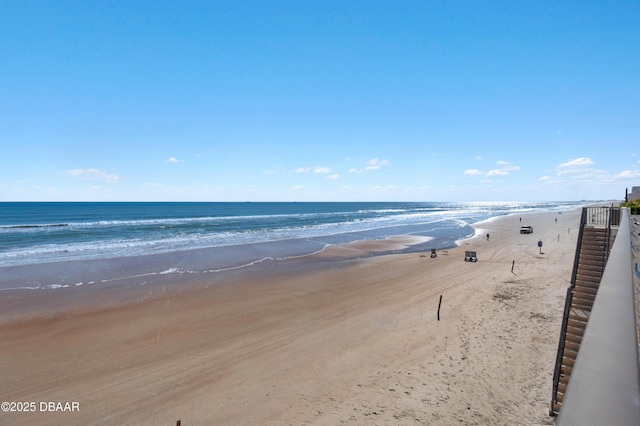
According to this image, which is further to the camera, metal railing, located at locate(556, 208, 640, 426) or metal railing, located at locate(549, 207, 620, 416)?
metal railing, located at locate(549, 207, 620, 416)

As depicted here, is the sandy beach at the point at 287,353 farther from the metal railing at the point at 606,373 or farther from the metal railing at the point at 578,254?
the metal railing at the point at 606,373

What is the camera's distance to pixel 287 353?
40.3 feet

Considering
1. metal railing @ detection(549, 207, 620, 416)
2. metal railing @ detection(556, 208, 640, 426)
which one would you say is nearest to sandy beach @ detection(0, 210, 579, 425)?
metal railing @ detection(549, 207, 620, 416)

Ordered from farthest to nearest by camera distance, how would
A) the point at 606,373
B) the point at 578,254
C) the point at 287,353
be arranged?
the point at 578,254 < the point at 287,353 < the point at 606,373

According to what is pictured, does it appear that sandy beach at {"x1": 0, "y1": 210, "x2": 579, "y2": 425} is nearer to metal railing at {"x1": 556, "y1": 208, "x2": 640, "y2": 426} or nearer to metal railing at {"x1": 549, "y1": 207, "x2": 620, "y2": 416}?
metal railing at {"x1": 549, "y1": 207, "x2": 620, "y2": 416}

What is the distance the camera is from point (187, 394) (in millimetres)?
9977

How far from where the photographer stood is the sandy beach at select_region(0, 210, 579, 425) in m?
9.32

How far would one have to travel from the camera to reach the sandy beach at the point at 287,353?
932 cm

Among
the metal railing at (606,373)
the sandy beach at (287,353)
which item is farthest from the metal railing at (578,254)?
the metal railing at (606,373)

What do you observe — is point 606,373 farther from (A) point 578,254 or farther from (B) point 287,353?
(A) point 578,254

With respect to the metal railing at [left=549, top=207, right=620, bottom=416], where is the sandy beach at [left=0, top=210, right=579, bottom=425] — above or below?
below

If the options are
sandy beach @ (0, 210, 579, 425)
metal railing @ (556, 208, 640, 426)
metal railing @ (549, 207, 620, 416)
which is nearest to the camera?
metal railing @ (556, 208, 640, 426)

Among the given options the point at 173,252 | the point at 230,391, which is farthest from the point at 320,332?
the point at 173,252

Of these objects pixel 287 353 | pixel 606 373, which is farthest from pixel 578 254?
pixel 606 373
